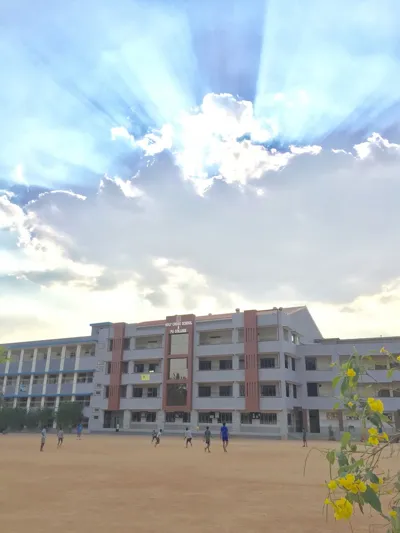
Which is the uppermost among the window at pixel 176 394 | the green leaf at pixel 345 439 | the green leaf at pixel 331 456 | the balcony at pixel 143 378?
the balcony at pixel 143 378

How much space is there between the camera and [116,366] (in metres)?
59.2

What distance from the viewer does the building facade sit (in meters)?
50.6

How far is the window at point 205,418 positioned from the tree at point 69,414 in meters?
16.9

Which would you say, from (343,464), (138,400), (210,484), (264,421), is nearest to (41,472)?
(210,484)

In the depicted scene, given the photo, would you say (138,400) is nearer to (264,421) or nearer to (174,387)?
(174,387)

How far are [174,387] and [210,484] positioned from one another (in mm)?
41994

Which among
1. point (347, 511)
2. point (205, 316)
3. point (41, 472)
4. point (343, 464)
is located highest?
point (205, 316)

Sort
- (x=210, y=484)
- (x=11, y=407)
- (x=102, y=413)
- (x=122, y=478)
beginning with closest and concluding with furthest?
(x=210, y=484), (x=122, y=478), (x=102, y=413), (x=11, y=407)

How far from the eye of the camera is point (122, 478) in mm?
14984

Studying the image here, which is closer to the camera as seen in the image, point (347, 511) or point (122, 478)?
point (347, 511)

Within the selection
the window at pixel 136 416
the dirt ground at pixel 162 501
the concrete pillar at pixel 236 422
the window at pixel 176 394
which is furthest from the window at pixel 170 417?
the dirt ground at pixel 162 501

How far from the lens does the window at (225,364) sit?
177 ft

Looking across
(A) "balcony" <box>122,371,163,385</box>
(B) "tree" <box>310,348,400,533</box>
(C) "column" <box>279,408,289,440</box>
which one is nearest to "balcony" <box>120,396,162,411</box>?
(A) "balcony" <box>122,371,163,385</box>

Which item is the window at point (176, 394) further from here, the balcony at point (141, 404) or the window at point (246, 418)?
the window at point (246, 418)
